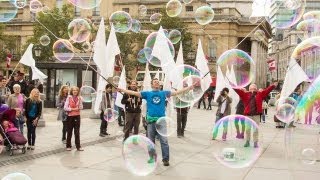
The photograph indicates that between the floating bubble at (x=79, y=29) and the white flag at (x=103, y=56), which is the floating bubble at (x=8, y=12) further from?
the white flag at (x=103, y=56)

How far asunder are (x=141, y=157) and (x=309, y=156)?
4565 millimetres

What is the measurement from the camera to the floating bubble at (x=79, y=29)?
1541 cm

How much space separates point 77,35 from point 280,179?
8.85 metres

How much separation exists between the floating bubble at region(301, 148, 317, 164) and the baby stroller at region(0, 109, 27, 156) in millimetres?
6373

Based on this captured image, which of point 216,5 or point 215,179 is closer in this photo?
point 215,179

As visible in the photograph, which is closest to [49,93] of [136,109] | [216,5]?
[136,109]

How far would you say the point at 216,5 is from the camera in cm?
10081

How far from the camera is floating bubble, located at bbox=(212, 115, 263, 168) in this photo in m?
10.8

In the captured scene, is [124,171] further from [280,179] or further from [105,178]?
[280,179]

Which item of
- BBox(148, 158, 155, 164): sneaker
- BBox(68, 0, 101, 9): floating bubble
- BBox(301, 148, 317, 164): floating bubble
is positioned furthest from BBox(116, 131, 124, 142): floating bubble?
BBox(148, 158, 155, 164): sneaker

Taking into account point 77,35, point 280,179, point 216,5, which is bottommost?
point 280,179

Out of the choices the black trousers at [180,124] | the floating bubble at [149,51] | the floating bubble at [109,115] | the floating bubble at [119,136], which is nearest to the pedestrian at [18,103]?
the floating bubble at [109,115]

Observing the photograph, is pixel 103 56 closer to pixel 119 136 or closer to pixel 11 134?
pixel 119 136

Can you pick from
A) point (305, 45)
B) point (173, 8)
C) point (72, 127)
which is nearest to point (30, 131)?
point (72, 127)
